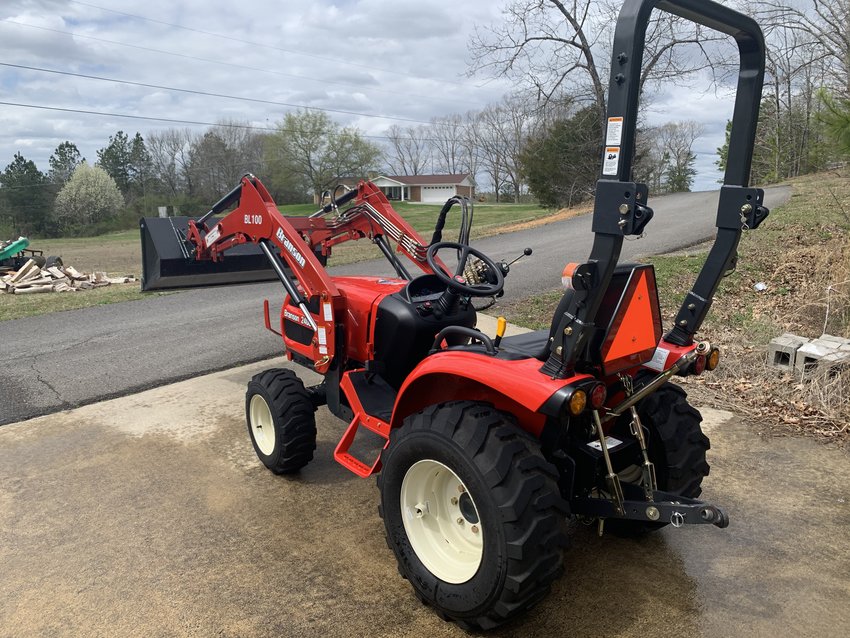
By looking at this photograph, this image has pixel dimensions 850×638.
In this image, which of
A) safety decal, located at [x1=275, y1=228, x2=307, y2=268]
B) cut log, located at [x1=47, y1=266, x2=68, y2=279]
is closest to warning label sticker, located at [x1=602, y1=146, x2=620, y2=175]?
safety decal, located at [x1=275, y1=228, x2=307, y2=268]

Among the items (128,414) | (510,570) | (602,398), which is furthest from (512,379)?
(128,414)

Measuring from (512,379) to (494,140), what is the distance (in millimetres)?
73844

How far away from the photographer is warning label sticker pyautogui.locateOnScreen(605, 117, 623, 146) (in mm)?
2033

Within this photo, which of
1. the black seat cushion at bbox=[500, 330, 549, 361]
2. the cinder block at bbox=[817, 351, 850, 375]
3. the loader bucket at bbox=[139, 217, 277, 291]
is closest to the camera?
the black seat cushion at bbox=[500, 330, 549, 361]

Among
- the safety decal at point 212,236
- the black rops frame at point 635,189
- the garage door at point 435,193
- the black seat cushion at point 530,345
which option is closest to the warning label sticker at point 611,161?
the black rops frame at point 635,189

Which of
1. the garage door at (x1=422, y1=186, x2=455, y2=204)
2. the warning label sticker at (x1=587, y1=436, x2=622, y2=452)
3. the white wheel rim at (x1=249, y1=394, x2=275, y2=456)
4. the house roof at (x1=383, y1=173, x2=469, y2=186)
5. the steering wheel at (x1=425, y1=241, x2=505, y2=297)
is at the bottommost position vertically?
the white wheel rim at (x1=249, y1=394, x2=275, y2=456)

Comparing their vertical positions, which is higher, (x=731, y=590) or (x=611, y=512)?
(x=611, y=512)

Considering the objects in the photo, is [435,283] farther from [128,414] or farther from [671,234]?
[671,234]

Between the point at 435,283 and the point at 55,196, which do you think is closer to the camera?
the point at 435,283

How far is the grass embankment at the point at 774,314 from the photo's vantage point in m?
4.76

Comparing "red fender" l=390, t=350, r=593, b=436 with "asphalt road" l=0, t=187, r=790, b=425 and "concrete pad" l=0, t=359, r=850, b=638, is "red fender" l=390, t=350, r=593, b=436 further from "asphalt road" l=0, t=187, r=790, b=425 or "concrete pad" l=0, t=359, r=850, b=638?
"asphalt road" l=0, t=187, r=790, b=425

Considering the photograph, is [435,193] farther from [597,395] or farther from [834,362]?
[597,395]

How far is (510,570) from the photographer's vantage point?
89.7 inches

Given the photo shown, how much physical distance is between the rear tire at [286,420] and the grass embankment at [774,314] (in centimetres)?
318
